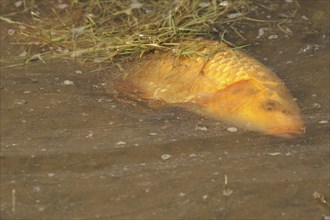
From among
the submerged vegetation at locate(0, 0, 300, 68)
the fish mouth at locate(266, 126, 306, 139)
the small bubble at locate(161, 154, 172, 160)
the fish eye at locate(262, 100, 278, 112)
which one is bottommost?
the small bubble at locate(161, 154, 172, 160)

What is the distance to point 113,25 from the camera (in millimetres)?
3857

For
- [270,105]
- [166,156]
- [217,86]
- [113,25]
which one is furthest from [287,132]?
[113,25]

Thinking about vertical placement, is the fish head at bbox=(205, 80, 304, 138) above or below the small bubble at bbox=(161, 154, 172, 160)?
above

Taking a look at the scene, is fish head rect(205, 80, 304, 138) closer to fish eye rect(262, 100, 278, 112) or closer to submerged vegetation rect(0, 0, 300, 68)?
fish eye rect(262, 100, 278, 112)

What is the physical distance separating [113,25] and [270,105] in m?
1.20

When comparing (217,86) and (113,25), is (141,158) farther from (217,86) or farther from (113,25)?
(113,25)

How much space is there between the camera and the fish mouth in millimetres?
2980

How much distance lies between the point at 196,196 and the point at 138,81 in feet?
2.81

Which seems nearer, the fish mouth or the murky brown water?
the murky brown water

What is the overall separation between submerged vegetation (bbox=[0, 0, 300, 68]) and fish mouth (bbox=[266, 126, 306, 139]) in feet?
2.23

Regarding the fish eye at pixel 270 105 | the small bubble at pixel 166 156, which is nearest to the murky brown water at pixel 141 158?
the small bubble at pixel 166 156

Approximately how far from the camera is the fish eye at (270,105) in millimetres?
2988

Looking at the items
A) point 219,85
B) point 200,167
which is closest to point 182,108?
point 219,85

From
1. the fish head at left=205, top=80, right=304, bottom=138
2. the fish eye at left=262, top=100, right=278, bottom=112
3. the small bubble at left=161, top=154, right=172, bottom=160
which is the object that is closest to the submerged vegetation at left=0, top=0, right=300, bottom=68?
the fish head at left=205, top=80, right=304, bottom=138
